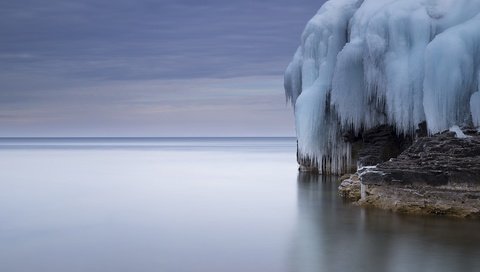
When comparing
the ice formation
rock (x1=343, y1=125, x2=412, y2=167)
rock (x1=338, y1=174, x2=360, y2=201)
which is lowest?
rock (x1=338, y1=174, x2=360, y2=201)

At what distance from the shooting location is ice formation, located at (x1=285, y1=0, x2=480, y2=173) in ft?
62.0

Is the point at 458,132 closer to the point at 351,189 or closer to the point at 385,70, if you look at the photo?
the point at 351,189

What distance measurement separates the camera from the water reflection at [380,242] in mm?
11695

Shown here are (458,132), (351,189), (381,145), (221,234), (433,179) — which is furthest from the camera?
(381,145)

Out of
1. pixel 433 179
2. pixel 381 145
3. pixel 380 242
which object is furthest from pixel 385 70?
pixel 380 242

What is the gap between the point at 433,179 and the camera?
16281 millimetres

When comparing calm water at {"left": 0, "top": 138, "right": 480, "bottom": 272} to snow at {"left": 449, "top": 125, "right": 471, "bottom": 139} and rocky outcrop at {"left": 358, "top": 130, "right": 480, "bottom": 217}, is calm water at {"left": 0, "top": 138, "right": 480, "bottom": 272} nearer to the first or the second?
rocky outcrop at {"left": 358, "top": 130, "right": 480, "bottom": 217}

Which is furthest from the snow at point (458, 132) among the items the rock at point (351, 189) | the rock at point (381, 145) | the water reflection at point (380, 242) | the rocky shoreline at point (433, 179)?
the rock at point (381, 145)

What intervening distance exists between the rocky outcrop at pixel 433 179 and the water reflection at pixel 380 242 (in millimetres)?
523

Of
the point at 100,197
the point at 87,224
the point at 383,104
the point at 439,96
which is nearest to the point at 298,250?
the point at 87,224

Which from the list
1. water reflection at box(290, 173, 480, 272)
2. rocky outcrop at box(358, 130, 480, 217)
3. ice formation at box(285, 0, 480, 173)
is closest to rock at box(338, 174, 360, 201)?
water reflection at box(290, 173, 480, 272)

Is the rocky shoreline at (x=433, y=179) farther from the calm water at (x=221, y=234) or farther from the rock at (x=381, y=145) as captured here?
the rock at (x=381, y=145)

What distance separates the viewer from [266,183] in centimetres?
3048

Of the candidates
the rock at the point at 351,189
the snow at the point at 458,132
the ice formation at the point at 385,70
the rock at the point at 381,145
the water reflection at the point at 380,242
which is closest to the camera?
the water reflection at the point at 380,242
